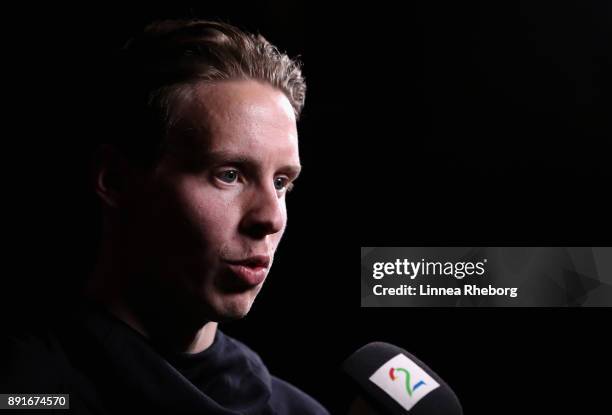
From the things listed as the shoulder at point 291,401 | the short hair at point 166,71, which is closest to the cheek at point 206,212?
the short hair at point 166,71

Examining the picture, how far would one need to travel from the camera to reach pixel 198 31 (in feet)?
4.99

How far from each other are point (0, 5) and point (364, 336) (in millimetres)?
1336

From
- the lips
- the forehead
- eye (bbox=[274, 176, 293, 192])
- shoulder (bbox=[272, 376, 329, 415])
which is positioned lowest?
shoulder (bbox=[272, 376, 329, 415])

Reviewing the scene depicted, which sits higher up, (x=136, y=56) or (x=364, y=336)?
(x=136, y=56)

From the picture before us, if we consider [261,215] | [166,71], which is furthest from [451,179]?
[166,71]

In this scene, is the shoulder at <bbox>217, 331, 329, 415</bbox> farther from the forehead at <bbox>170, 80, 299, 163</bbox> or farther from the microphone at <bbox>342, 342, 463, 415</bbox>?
the forehead at <bbox>170, 80, 299, 163</bbox>

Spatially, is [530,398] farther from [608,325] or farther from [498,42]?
[498,42]

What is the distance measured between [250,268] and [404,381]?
38cm

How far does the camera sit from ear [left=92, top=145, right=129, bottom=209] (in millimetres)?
1482

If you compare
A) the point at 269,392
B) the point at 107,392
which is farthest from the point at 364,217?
the point at 107,392

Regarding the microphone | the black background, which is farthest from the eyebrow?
the black background

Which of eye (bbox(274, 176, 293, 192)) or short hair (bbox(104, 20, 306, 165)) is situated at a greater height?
short hair (bbox(104, 20, 306, 165))

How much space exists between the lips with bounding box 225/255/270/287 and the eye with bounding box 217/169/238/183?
0.16m

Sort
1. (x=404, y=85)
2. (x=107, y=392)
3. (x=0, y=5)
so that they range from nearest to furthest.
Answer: (x=107, y=392) < (x=0, y=5) < (x=404, y=85)
